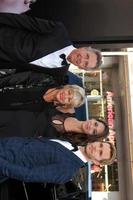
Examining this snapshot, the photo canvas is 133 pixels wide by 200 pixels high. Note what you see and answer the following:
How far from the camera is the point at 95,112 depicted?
18.6 feet

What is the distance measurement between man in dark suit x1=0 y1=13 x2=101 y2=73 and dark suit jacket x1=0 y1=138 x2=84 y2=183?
61 centimetres

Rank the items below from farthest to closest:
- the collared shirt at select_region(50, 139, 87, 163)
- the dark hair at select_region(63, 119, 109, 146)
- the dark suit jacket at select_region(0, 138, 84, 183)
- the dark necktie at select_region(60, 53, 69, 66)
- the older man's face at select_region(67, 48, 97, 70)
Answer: the dark necktie at select_region(60, 53, 69, 66) → the older man's face at select_region(67, 48, 97, 70) → the dark hair at select_region(63, 119, 109, 146) → the collared shirt at select_region(50, 139, 87, 163) → the dark suit jacket at select_region(0, 138, 84, 183)

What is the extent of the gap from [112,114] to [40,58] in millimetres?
3336

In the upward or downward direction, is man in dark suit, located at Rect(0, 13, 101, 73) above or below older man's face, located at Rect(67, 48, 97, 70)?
above

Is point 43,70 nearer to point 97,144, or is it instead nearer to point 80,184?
point 97,144

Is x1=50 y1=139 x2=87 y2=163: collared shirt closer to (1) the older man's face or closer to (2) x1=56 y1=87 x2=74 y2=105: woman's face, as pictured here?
(2) x1=56 y1=87 x2=74 y2=105: woman's face

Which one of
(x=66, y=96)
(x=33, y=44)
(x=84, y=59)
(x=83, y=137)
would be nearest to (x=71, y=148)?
(x=83, y=137)

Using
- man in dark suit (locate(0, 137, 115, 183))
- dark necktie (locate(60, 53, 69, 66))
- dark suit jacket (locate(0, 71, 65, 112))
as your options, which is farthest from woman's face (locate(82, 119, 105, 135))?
dark necktie (locate(60, 53, 69, 66))

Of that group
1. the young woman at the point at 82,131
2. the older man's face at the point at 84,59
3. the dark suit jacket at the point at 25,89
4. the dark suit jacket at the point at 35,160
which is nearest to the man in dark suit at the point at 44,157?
the dark suit jacket at the point at 35,160

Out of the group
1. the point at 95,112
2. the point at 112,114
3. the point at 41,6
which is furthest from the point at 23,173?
the point at 112,114

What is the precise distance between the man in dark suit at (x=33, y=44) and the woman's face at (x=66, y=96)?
0.22m

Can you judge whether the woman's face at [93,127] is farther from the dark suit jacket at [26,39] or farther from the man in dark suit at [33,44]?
the dark suit jacket at [26,39]

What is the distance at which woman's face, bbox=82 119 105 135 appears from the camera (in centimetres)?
270

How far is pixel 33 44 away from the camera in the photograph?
2.93 metres
